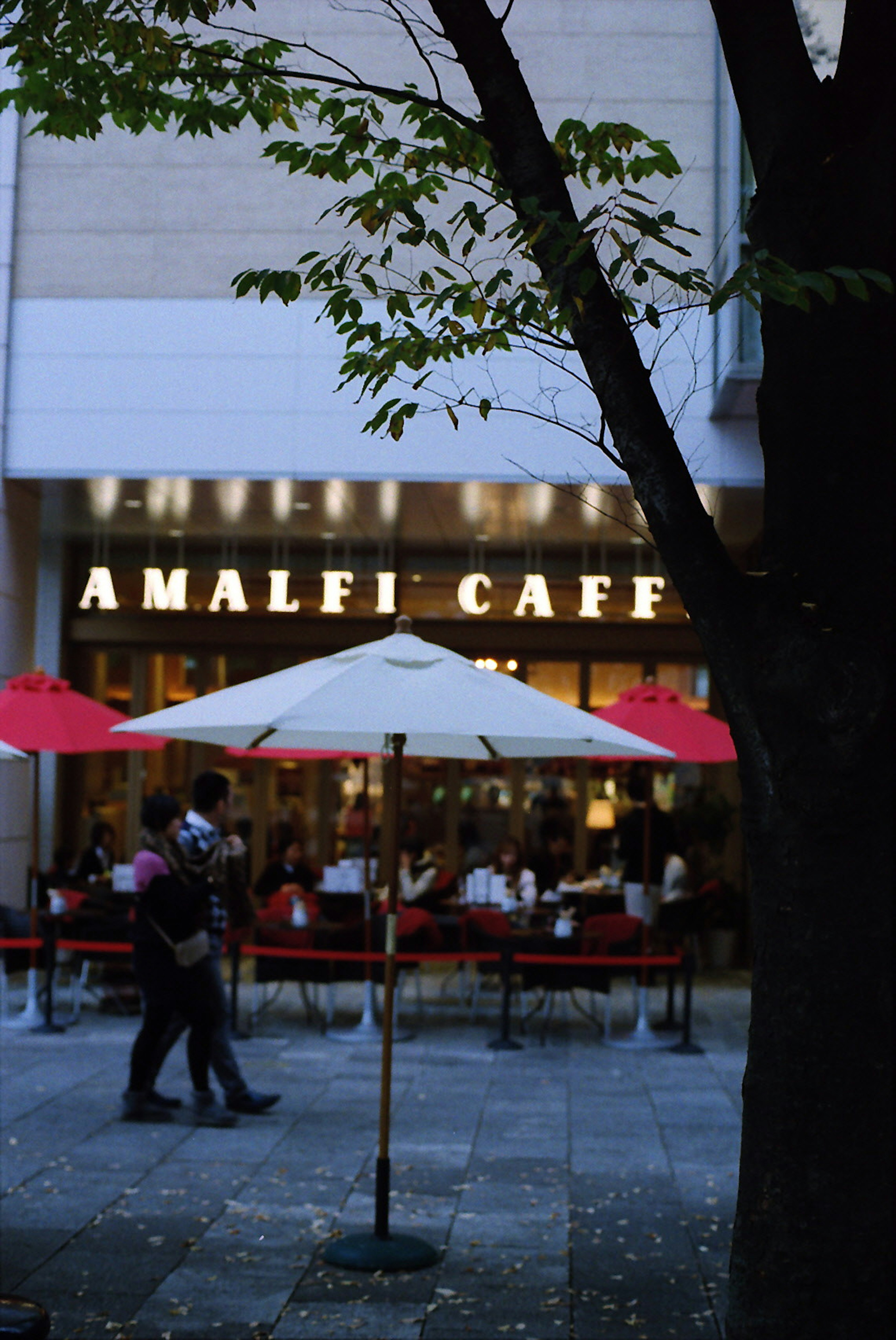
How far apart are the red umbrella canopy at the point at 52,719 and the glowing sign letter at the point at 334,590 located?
313 cm

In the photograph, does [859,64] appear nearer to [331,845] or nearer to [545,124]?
[545,124]

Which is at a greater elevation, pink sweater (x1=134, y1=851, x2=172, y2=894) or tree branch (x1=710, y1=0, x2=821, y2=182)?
tree branch (x1=710, y1=0, x2=821, y2=182)

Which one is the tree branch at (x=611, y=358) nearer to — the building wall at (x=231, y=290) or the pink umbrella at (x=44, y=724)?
the pink umbrella at (x=44, y=724)

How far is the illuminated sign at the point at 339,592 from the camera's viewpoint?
14750 millimetres

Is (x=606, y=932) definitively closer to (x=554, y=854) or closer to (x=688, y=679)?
(x=554, y=854)

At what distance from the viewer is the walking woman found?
8.09 m

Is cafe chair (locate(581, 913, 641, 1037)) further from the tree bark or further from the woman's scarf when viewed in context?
the tree bark

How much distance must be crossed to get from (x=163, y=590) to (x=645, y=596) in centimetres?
503

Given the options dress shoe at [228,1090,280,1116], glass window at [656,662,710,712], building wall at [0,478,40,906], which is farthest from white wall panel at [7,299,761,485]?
dress shoe at [228,1090,280,1116]

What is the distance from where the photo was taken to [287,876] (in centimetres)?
1479

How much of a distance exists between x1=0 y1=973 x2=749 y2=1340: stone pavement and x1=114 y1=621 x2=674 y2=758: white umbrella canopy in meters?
2.16

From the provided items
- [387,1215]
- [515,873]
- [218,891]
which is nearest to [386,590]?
[515,873]

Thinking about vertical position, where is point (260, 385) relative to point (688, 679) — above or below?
above

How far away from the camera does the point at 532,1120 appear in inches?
347
